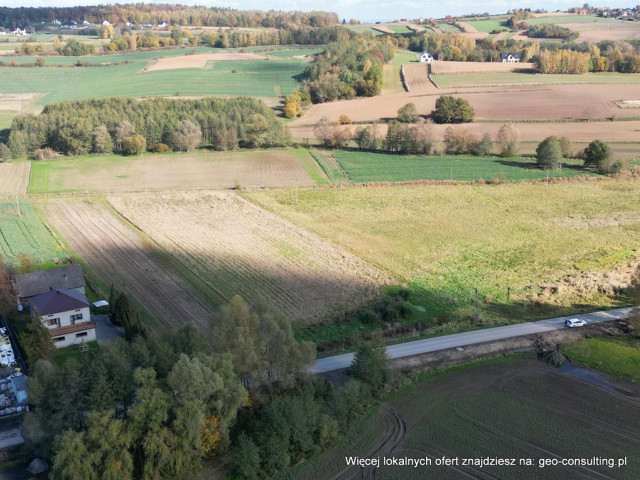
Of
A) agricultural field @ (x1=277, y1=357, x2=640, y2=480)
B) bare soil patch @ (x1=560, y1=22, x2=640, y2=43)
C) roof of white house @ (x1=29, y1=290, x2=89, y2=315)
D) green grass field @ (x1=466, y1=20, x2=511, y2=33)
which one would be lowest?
agricultural field @ (x1=277, y1=357, x2=640, y2=480)

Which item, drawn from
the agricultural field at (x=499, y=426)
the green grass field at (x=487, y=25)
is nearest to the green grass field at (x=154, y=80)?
the green grass field at (x=487, y=25)

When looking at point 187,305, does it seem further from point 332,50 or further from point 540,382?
point 332,50

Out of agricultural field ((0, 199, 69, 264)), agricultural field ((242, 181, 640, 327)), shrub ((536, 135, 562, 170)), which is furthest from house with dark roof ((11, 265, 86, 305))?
shrub ((536, 135, 562, 170))

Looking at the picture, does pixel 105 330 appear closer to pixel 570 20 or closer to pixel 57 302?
pixel 57 302

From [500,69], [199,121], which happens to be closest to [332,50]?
[500,69]

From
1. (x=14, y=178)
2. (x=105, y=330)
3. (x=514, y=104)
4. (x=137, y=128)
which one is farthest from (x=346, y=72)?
(x=105, y=330)

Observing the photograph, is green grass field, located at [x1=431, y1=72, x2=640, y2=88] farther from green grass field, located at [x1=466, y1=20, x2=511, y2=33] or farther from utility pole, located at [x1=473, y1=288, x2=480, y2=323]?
utility pole, located at [x1=473, y1=288, x2=480, y2=323]

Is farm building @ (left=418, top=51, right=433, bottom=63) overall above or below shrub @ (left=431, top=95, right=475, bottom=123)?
above
